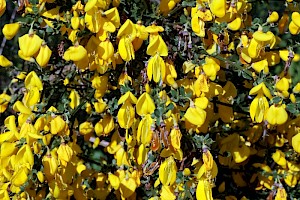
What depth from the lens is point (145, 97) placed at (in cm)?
147

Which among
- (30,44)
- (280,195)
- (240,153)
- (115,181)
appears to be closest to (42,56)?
(30,44)

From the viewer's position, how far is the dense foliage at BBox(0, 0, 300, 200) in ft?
4.94

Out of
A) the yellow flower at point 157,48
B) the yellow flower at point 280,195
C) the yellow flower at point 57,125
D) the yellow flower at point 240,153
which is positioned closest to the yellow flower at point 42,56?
the yellow flower at point 57,125

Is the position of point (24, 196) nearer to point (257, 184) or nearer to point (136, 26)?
point (136, 26)

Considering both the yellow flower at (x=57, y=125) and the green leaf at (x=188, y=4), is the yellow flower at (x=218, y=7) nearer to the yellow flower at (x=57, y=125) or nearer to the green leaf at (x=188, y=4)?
the green leaf at (x=188, y=4)

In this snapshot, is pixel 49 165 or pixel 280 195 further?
pixel 280 195

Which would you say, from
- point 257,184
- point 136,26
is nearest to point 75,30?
point 136,26

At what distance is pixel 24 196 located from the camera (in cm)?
162

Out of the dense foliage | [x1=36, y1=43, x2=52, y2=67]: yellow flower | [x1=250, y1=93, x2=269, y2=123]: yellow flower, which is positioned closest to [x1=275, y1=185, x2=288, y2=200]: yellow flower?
the dense foliage

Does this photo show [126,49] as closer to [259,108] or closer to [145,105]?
[145,105]

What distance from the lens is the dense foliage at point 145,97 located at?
4.94 feet

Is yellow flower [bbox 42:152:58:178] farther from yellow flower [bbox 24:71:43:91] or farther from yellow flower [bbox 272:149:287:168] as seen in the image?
yellow flower [bbox 272:149:287:168]

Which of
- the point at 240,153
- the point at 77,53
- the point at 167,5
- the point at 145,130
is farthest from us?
the point at 240,153

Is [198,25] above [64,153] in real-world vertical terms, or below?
above
